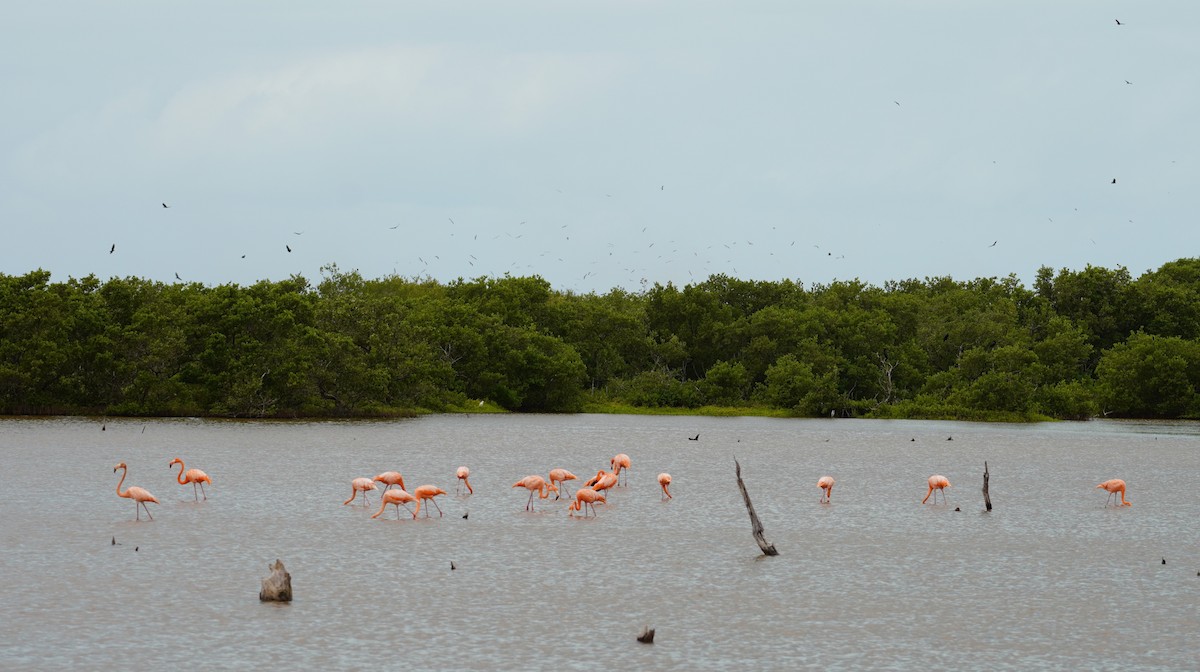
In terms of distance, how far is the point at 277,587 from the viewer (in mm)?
17625

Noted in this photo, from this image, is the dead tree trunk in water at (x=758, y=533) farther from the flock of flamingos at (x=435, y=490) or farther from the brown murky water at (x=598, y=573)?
the flock of flamingos at (x=435, y=490)

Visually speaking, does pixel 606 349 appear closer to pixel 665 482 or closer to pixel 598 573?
pixel 665 482

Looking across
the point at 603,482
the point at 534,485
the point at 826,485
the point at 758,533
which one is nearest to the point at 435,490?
the point at 534,485

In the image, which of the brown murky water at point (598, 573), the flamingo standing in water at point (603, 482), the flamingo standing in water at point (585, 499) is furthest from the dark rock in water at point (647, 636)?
the flamingo standing in water at point (603, 482)

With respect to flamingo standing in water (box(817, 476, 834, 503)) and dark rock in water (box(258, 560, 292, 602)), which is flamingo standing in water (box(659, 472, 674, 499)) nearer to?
flamingo standing in water (box(817, 476, 834, 503))

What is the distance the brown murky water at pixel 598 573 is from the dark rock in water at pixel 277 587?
0.25 m

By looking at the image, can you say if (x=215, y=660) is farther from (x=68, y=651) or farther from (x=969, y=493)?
(x=969, y=493)

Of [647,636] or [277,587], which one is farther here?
[277,587]

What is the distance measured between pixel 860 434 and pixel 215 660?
2105 inches

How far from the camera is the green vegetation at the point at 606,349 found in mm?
69250

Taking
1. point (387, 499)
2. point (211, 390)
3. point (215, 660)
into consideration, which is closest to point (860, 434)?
point (211, 390)

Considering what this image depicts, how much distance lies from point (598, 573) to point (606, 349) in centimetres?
8313

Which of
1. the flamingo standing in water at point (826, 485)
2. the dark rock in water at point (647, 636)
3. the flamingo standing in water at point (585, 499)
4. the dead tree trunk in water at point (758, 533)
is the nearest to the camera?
the dark rock in water at point (647, 636)

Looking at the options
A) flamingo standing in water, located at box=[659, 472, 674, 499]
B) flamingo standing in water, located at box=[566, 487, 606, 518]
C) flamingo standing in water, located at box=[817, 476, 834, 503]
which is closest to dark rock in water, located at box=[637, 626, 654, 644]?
flamingo standing in water, located at box=[566, 487, 606, 518]
